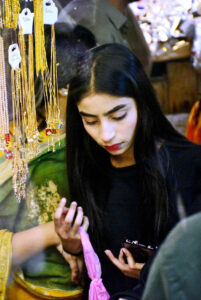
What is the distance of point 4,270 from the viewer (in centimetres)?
123

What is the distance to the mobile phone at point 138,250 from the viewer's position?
1126 millimetres

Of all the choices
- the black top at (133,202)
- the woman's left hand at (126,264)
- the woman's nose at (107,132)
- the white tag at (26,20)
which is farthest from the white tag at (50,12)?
the woman's left hand at (126,264)

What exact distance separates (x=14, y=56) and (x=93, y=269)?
26.2 inches

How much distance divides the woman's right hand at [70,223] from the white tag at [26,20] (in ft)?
1.64

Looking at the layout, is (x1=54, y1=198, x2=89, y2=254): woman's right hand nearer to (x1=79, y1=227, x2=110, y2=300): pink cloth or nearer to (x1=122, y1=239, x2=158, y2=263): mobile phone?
(x1=79, y1=227, x2=110, y2=300): pink cloth

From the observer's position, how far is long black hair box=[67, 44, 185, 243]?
103cm

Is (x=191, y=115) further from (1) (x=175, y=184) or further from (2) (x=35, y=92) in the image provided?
(2) (x=35, y=92)

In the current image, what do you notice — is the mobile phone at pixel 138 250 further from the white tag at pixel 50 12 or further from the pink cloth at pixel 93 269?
the white tag at pixel 50 12

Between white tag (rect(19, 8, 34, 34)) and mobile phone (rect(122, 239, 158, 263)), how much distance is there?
0.67 meters

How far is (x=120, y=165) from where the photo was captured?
1131 millimetres

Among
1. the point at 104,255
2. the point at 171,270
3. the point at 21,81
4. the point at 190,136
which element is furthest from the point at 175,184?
the point at 21,81

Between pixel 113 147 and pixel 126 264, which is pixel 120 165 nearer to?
pixel 113 147

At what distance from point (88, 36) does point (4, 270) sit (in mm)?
745

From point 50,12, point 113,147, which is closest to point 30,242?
point 113,147
